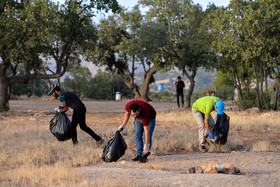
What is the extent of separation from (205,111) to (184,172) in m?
2.40

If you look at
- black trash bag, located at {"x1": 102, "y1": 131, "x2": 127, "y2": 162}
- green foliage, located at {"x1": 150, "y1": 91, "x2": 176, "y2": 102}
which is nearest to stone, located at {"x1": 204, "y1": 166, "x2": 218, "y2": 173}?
black trash bag, located at {"x1": 102, "y1": 131, "x2": 127, "y2": 162}

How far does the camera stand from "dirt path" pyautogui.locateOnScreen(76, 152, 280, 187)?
5.72m

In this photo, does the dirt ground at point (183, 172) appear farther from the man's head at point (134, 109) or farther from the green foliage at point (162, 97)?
the green foliage at point (162, 97)

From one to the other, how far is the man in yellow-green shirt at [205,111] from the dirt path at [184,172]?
0.86 m

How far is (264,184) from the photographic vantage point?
5.75 metres

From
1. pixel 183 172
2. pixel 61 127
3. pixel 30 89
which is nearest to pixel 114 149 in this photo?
pixel 183 172

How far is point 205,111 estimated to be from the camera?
8.79 metres

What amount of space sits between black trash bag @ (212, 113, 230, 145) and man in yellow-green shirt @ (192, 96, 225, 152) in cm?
19

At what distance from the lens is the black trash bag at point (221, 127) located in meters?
9.12

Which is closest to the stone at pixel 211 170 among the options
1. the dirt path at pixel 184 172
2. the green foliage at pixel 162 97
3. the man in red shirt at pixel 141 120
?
the dirt path at pixel 184 172

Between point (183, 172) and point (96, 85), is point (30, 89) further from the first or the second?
point (183, 172)

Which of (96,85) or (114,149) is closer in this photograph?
(114,149)

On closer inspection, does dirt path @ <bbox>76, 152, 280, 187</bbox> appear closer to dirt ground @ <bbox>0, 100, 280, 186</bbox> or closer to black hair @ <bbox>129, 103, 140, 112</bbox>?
dirt ground @ <bbox>0, 100, 280, 186</bbox>

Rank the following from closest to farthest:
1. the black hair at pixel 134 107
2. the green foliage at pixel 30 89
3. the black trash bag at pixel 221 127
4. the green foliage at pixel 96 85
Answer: the black hair at pixel 134 107 < the black trash bag at pixel 221 127 < the green foliage at pixel 96 85 < the green foliage at pixel 30 89
